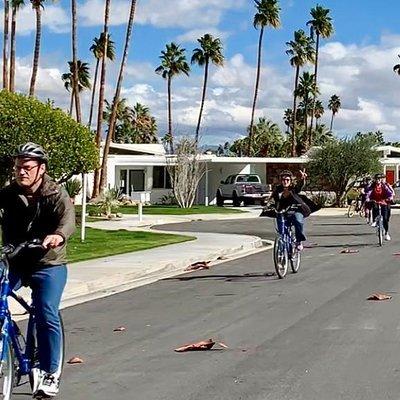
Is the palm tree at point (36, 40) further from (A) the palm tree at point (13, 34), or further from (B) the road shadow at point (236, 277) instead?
(B) the road shadow at point (236, 277)

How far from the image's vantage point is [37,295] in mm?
6191

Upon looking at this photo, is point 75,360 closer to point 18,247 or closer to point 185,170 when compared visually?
point 18,247

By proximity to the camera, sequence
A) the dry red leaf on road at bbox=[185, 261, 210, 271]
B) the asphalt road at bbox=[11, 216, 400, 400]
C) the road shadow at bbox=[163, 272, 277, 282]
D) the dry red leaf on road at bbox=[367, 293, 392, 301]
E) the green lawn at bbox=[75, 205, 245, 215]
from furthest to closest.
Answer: the green lawn at bbox=[75, 205, 245, 215] < the dry red leaf on road at bbox=[185, 261, 210, 271] < the road shadow at bbox=[163, 272, 277, 282] < the dry red leaf on road at bbox=[367, 293, 392, 301] < the asphalt road at bbox=[11, 216, 400, 400]

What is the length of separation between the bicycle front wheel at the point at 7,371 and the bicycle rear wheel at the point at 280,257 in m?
9.17

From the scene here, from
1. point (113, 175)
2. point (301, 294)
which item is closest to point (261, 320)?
point (301, 294)

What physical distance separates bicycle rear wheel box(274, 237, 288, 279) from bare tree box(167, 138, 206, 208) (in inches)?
1216

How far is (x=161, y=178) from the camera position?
175 feet

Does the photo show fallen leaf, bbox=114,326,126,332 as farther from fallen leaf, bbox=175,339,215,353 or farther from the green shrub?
the green shrub

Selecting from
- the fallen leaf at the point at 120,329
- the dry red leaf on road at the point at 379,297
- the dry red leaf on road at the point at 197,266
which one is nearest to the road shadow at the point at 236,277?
the dry red leaf on road at the point at 197,266

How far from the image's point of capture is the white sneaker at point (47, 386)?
6215mm

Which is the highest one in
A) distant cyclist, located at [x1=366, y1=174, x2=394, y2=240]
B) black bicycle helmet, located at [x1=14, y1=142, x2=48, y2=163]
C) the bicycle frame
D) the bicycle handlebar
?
black bicycle helmet, located at [x1=14, y1=142, x2=48, y2=163]

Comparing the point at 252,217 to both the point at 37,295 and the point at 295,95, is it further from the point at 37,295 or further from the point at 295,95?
the point at 295,95

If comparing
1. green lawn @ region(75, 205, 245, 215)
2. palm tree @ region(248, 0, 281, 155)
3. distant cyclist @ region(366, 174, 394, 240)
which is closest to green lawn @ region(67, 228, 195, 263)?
distant cyclist @ region(366, 174, 394, 240)

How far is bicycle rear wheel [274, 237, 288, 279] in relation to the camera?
584 inches
